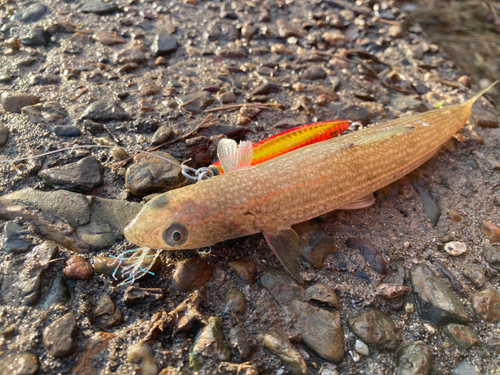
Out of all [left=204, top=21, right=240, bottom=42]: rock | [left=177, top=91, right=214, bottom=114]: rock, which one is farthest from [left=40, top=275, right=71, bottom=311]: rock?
[left=204, top=21, right=240, bottom=42]: rock

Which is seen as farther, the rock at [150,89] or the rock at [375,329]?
the rock at [150,89]

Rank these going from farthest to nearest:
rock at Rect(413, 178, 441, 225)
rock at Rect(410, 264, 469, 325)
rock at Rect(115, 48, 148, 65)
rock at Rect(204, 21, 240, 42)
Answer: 1. rock at Rect(204, 21, 240, 42)
2. rock at Rect(115, 48, 148, 65)
3. rock at Rect(413, 178, 441, 225)
4. rock at Rect(410, 264, 469, 325)

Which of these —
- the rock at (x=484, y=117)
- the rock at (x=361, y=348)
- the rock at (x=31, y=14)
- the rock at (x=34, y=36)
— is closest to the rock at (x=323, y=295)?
the rock at (x=361, y=348)

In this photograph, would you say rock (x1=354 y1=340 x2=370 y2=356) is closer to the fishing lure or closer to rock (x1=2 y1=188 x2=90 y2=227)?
the fishing lure

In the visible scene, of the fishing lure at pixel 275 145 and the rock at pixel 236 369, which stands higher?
the fishing lure at pixel 275 145

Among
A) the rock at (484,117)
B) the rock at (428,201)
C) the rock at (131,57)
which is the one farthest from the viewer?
the rock at (484,117)

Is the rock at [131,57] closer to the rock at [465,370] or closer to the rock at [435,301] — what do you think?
the rock at [435,301]
